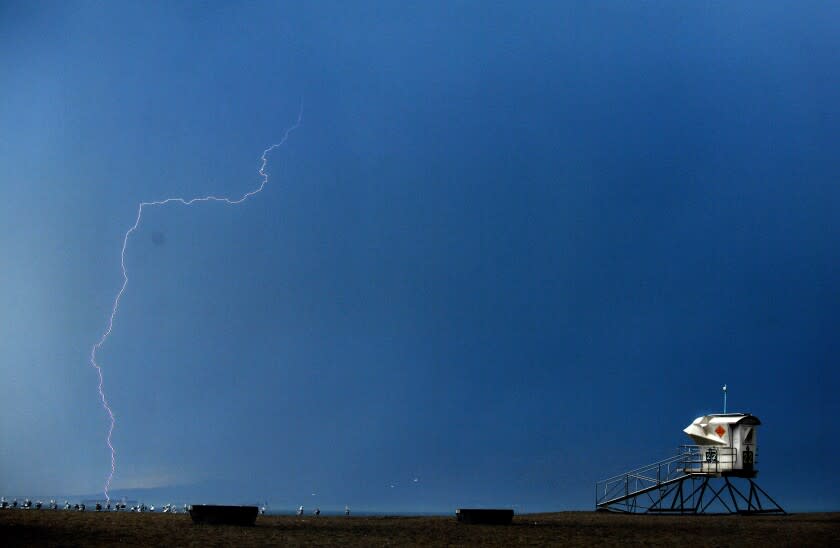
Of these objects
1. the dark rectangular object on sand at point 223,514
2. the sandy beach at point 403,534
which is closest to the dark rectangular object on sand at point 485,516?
the sandy beach at point 403,534

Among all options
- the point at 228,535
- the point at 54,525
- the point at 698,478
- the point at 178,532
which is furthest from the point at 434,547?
the point at 698,478

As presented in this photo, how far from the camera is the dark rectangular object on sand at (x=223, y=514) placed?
2934 centimetres

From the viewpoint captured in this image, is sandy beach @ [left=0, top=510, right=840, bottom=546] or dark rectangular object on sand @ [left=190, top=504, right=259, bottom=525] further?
dark rectangular object on sand @ [left=190, top=504, right=259, bottom=525]

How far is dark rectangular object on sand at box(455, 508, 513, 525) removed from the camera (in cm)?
3359

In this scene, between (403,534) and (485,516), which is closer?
(403,534)

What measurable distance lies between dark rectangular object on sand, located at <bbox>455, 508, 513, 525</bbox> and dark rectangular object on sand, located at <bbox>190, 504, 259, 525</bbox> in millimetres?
8175

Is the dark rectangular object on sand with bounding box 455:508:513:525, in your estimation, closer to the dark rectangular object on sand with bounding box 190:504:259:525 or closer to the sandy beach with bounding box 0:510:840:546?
the sandy beach with bounding box 0:510:840:546

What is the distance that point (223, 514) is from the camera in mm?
29656

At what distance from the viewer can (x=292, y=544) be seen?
22.5 meters

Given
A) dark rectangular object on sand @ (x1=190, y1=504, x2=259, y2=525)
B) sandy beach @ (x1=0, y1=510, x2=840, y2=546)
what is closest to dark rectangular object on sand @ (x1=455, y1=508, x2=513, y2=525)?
sandy beach @ (x1=0, y1=510, x2=840, y2=546)

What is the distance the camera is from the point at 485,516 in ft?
110

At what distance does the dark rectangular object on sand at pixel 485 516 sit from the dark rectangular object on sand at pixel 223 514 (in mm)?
8175

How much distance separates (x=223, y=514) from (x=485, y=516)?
9911 mm

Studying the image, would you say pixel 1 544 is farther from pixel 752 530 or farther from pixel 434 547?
pixel 752 530
